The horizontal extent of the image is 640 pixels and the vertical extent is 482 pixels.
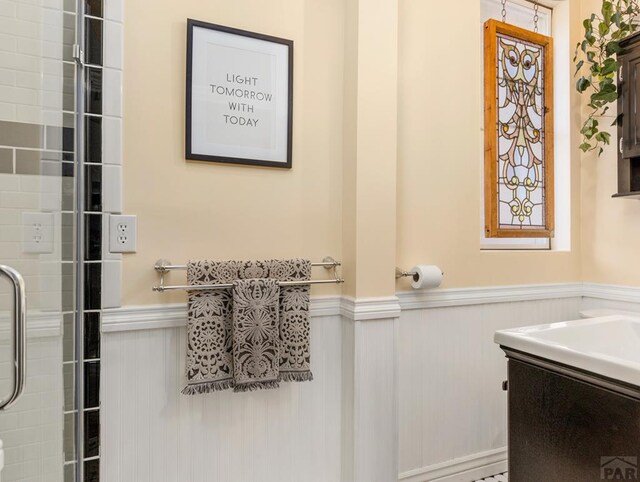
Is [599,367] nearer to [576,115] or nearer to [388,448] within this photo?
[388,448]

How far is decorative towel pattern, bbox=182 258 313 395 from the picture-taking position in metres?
1.33

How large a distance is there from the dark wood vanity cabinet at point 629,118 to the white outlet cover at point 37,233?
223cm

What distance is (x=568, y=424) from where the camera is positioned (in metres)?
1.09

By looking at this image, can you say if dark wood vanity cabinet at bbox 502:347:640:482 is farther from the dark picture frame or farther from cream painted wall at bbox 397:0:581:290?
the dark picture frame

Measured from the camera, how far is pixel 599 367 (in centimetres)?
100

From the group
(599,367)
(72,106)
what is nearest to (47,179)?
(72,106)

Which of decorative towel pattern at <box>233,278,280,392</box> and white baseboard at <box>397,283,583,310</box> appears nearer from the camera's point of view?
decorative towel pattern at <box>233,278,280,392</box>

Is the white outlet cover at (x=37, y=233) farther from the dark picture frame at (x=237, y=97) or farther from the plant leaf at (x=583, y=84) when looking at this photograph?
the plant leaf at (x=583, y=84)

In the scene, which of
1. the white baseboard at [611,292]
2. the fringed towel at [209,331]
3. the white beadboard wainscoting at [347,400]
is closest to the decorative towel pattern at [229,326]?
the fringed towel at [209,331]

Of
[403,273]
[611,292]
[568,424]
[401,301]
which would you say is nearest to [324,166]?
[403,273]

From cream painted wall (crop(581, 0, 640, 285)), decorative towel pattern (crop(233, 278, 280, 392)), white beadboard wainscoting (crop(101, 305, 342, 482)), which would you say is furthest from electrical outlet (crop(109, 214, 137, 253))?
cream painted wall (crop(581, 0, 640, 285))

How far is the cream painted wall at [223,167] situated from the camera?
4.41 ft

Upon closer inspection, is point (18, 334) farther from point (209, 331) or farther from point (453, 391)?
point (453, 391)

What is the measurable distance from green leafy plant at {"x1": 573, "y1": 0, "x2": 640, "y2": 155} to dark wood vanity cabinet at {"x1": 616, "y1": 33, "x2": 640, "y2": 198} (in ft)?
0.10
